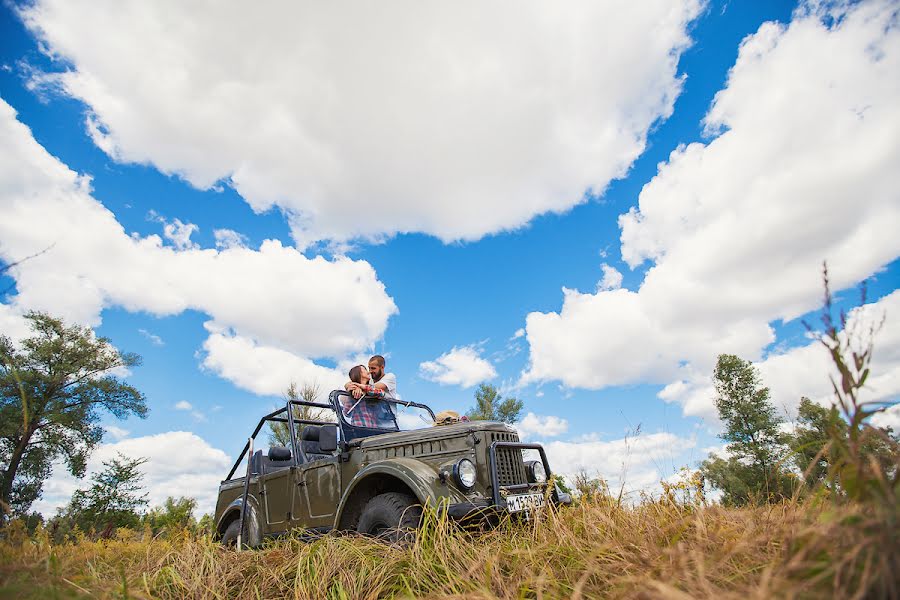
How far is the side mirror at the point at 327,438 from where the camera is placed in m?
5.11

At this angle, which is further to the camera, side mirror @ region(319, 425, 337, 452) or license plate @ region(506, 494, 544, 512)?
side mirror @ region(319, 425, 337, 452)

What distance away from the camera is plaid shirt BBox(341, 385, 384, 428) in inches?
239

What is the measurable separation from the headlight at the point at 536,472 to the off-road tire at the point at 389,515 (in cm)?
142

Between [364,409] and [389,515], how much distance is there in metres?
2.09

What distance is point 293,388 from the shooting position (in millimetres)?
16328

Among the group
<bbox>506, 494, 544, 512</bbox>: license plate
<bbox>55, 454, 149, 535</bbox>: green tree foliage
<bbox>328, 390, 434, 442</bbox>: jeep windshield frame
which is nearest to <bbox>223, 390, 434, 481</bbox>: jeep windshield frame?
<bbox>328, 390, 434, 442</bbox>: jeep windshield frame

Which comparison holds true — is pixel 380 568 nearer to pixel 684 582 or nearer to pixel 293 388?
pixel 684 582

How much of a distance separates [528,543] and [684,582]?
143 cm

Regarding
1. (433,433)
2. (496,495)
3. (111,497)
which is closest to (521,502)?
(496,495)

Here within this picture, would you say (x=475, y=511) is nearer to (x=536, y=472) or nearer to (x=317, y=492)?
(x=536, y=472)

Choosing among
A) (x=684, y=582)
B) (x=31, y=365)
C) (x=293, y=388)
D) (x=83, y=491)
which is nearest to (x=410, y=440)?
(x=684, y=582)

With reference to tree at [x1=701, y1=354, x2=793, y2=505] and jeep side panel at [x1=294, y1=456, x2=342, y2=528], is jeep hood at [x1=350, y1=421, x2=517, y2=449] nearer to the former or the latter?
jeep side panel at [x1=294, y1=456, x2=342, y2=528]

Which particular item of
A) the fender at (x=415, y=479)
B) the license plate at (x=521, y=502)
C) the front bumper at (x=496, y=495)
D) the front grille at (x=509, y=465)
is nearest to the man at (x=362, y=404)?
the fender at (x=415, y=479)

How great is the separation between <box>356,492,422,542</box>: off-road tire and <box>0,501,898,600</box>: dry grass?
0.38m
